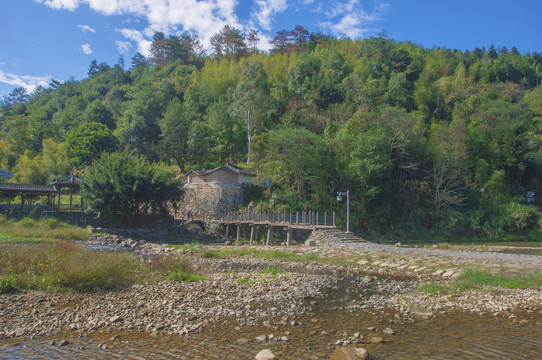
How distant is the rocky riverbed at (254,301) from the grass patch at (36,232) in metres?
15.7

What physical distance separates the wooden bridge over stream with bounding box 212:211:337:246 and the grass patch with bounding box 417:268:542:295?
40.1ft

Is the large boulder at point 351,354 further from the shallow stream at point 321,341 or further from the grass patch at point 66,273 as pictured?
the grass patch at point 66,273

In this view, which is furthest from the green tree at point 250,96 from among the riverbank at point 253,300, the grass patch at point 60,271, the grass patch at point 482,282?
the grass patch at point 482,282

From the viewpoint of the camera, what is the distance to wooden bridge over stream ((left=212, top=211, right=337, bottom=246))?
2423 centimetres

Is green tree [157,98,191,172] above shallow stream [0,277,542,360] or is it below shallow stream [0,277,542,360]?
above

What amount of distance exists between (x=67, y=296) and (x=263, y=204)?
23.7 meters

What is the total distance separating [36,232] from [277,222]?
1742 centimetres

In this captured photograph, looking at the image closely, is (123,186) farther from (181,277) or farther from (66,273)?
(66,273)

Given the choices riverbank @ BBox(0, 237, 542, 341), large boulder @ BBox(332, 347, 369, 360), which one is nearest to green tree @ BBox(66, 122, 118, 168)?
riverbank @ BBox(0, 237, 542, 341)

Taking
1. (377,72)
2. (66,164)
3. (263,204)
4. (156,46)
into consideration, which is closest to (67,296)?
(263,204)

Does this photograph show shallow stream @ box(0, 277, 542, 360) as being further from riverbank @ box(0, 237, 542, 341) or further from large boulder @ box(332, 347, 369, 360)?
riverbank @ box(0, 237, 542, 341)

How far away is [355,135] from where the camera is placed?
106 ft

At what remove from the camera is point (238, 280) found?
1210 cm

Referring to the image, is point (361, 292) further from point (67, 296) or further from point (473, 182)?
point (473, 182)
